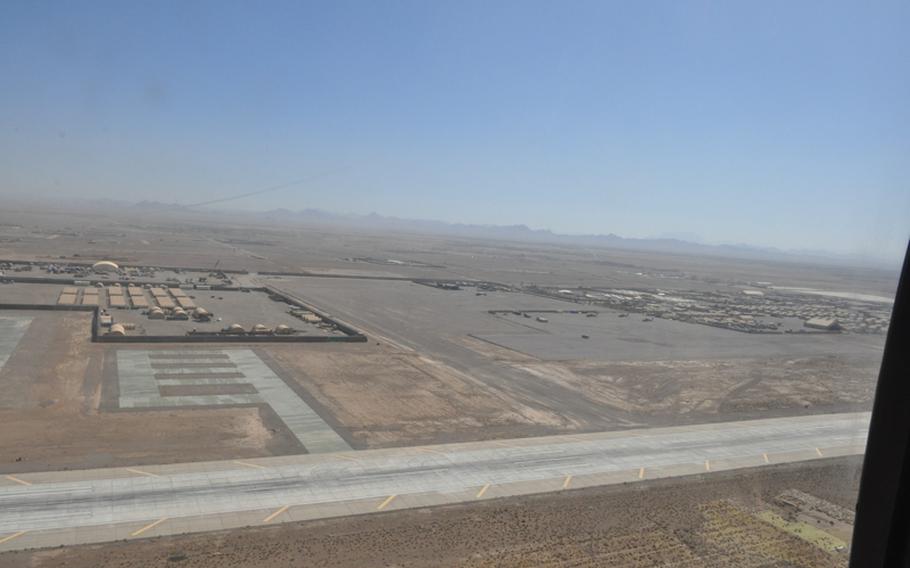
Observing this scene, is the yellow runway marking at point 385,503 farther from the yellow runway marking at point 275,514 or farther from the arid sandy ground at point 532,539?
the yellow runway marking at point 275,514

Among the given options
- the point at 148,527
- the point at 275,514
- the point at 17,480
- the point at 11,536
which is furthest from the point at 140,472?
the point at 275,514

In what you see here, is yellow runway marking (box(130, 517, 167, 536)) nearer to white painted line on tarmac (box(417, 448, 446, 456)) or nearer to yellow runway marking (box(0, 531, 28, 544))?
yellow runway marking (box(0, 531, 28, 544))

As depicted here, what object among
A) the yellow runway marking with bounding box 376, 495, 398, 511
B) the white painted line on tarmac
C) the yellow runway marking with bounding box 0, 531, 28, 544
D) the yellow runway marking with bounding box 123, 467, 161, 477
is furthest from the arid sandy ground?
the white painted line on tarmac

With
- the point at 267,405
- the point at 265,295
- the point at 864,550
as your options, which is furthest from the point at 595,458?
the point at 265,295

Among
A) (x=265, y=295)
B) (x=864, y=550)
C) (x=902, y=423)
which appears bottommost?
(x=265, y=295)

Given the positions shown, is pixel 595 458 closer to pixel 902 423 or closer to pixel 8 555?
pixel 8 555

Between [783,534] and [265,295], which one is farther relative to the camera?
[265,295]

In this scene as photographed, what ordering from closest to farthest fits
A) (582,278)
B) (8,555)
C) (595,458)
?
(8,555), (595,458), (582,278)

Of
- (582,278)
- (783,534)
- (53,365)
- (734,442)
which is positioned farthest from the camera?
(582,278)

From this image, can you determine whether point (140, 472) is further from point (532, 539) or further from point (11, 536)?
point (532, 539)
